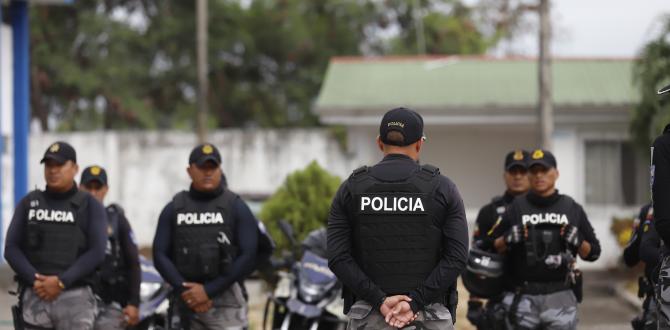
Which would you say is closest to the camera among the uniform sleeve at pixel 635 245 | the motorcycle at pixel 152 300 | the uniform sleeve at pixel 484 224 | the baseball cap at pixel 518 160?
the uniform sleeve at pixel 635 245

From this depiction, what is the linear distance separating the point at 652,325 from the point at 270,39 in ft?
77.7

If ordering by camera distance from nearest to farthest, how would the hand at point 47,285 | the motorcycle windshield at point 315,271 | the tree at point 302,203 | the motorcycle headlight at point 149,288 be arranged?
the hand at point 47,285
the motorcycle windshield at point 315,271
the motorcycle headlight at point 149,288
the tree at point 302,203

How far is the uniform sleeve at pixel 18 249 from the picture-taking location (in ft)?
18.7

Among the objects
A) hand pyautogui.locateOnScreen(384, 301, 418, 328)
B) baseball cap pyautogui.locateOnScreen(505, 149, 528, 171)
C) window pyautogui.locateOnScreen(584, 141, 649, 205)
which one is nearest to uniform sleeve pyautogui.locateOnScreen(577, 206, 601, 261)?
baseball cap pyautogui.locateOnScreen(505, 149, 528, 171)

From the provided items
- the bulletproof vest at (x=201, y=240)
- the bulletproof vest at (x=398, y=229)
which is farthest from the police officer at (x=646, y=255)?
the bulletproof vest at (x=201, y=240)

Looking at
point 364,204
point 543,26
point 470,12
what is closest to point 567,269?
point 364,204

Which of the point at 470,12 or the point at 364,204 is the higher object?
the point at 470,12

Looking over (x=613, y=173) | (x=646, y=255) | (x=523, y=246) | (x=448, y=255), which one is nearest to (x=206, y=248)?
(x=448, y=255)

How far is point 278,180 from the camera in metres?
19.1

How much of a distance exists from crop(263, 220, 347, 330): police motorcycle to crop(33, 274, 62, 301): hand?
6.23ft

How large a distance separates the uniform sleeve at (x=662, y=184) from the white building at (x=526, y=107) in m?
→ 12.0

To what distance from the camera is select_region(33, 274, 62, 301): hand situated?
18.6 ft

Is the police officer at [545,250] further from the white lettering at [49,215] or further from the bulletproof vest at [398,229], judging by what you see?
the white lettering at [49,215]

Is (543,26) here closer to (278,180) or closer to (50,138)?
(278,180)
